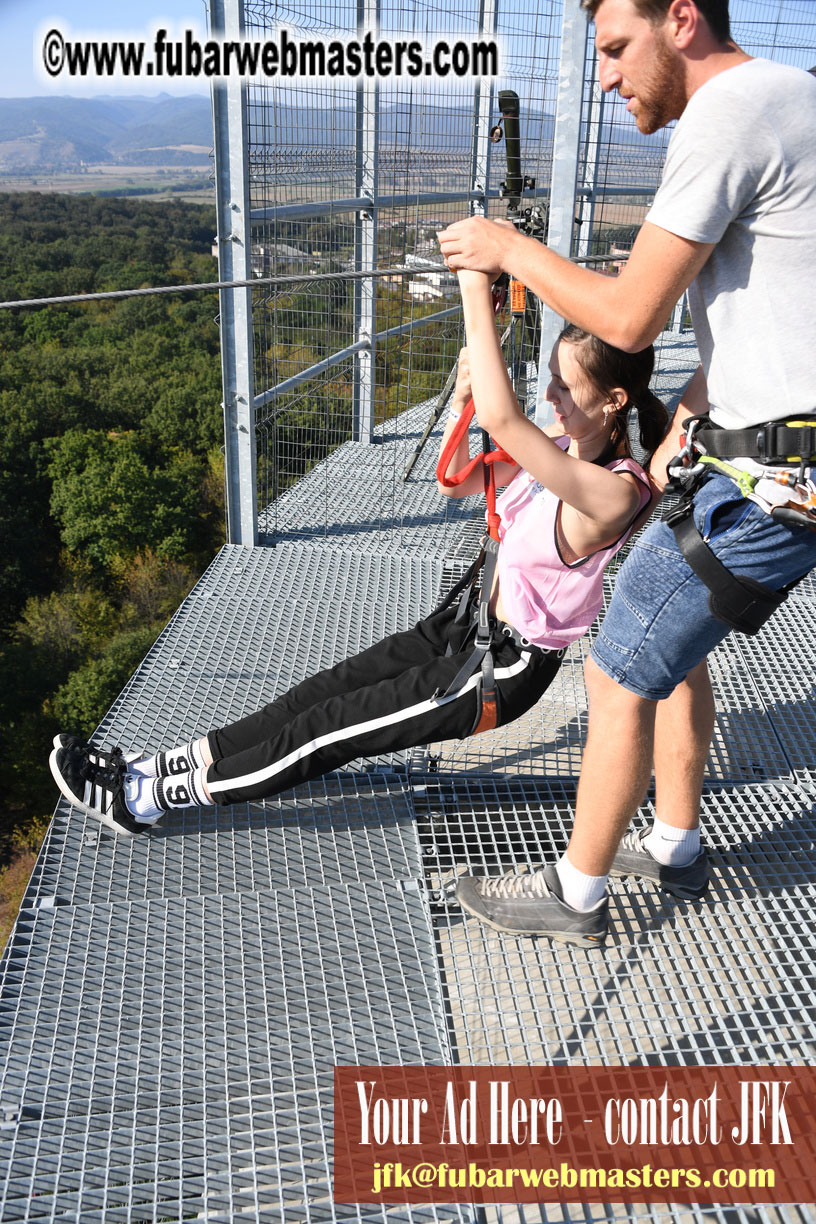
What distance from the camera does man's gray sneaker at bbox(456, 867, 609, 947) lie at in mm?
1806

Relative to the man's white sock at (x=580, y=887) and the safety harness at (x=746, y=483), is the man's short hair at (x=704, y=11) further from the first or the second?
the man's white sock at (x=580, y=887)

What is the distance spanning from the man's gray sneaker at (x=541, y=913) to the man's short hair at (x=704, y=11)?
1433 millimetres

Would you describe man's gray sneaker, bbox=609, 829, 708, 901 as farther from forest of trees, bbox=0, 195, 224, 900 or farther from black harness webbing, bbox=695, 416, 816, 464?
forest of trees, bbox=0, 195, 224, 900

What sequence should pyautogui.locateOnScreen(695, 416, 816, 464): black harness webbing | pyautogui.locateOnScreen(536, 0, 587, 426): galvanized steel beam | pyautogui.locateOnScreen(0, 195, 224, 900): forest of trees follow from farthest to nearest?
1. pyautogui.locateOnScreen(0, 195, 224, 900): forest of trees
2. pyautogui.locateOnScreen(536, 0, 587, 426): galvanized steel beam
3. pyautogui.locateOnScreen(695, 416, 816, 464): black harness webbing

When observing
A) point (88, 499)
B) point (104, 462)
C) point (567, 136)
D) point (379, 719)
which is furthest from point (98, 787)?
point (104, 462)

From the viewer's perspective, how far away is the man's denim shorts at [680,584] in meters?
1.49

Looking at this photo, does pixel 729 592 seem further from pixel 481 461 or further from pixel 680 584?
pixel 481 461

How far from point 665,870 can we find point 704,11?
1569mm

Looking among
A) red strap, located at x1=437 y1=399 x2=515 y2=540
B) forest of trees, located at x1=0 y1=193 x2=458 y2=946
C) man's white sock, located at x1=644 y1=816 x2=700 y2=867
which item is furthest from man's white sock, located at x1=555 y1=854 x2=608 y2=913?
forest of trees, located at x1=0 y1=193 x2=458 y2=946

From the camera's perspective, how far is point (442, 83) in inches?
156

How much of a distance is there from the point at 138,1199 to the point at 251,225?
2871 mm

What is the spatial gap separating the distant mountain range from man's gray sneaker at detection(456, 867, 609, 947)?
2.46 metres

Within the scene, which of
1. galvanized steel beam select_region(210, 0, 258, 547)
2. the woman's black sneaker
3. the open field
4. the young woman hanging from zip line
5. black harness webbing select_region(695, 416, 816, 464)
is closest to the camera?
black harness webbing select_region(695, 416, 816, 464)

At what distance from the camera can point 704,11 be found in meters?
1.29
